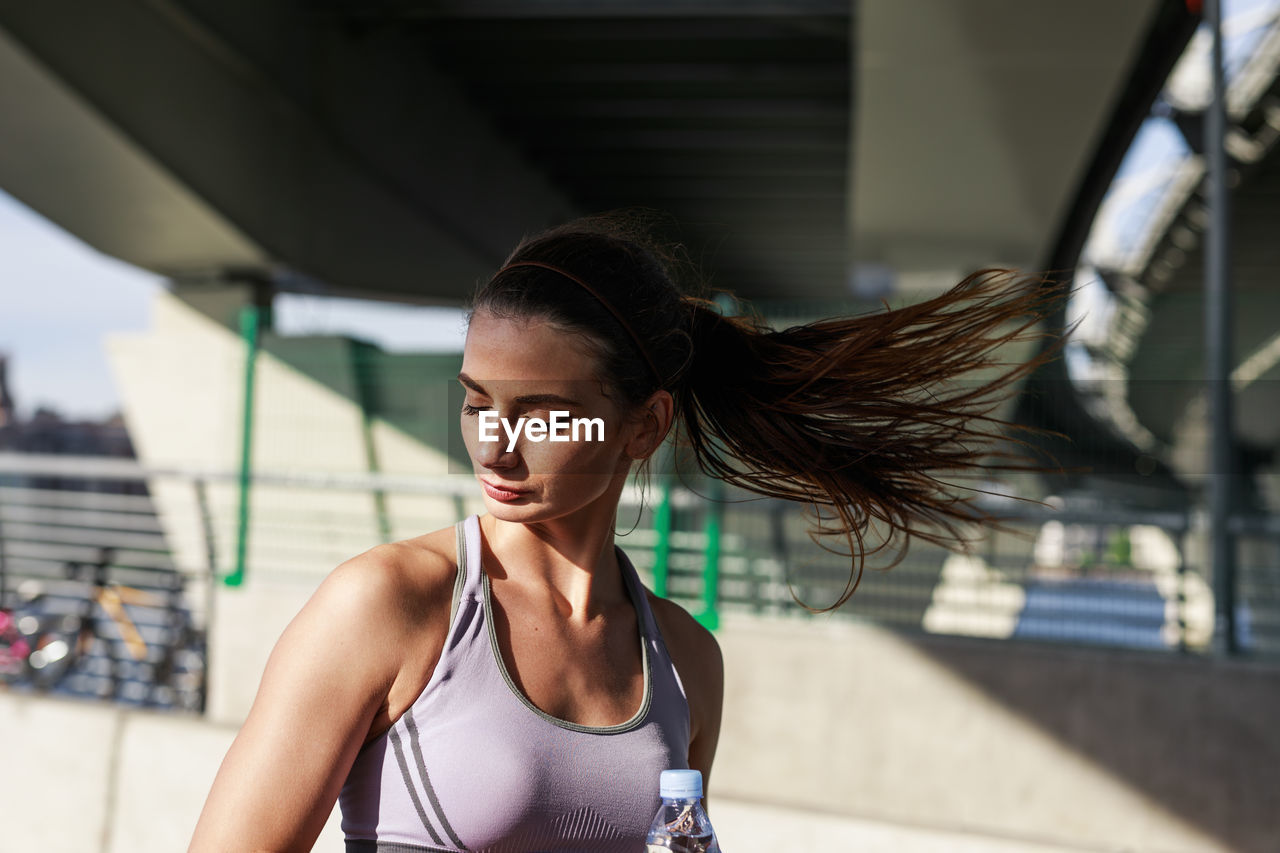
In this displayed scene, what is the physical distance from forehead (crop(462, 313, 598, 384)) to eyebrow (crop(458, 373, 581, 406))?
0.04ft

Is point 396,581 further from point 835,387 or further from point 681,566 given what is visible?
point 681,566

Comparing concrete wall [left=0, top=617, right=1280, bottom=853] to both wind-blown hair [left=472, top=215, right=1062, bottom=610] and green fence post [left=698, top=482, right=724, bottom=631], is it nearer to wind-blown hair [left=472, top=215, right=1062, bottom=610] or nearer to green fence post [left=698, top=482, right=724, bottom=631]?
green fence post [left=698, top=482, right=724, bottom=631]

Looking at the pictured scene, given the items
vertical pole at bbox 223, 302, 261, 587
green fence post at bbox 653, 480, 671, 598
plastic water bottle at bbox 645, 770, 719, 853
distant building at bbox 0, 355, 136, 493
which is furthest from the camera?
distant building at bbox 0, 355, 136, 493

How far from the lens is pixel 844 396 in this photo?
215 centimetres

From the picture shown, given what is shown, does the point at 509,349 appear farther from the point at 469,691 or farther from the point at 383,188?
the point at 383,188

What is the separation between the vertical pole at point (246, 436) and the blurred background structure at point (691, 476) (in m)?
0.02

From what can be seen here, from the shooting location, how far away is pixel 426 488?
768cm

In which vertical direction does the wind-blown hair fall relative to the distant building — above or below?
below

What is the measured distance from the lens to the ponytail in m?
2.12

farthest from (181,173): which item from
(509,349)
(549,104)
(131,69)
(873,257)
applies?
(509,349)

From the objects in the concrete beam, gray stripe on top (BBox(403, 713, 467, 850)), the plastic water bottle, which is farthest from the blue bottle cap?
the concrete beam

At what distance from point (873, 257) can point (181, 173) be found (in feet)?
22.3

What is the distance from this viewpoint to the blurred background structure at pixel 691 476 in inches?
233

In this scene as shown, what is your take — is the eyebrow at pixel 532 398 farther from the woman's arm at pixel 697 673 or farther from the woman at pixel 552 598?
the woman's arm at pixel 697 673
